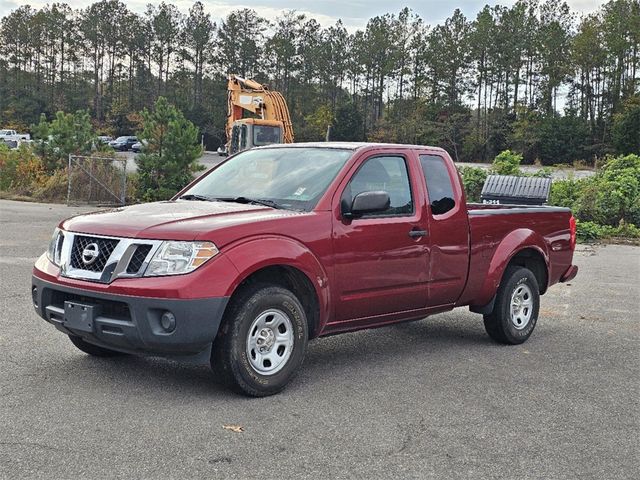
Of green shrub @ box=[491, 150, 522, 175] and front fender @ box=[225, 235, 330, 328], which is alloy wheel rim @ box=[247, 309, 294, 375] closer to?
front fender @ box=[225, 235, 330, 328]

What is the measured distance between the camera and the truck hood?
504 centimetres

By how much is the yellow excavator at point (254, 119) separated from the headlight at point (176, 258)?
2067 cm

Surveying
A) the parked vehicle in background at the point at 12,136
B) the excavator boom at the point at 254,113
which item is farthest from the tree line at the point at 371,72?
the excavator boom at the point at 254,113

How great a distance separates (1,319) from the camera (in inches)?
294

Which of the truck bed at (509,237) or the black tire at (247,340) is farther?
the truck bed at (509,237)

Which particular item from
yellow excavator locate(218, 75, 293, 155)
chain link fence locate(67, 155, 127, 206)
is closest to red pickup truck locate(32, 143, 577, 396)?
yellow excavator locate(218, 75, 293, 155)

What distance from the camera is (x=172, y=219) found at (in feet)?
17.3

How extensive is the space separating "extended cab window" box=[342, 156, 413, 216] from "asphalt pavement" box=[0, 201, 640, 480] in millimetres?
1371

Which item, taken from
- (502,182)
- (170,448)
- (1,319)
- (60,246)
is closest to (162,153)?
(502,182)

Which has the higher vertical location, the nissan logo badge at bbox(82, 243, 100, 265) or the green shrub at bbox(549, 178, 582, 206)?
the green shrub at bbox(549, 178, 582, 206)

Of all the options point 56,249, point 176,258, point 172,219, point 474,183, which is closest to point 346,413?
point 176,258

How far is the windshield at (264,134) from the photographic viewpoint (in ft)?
87.4

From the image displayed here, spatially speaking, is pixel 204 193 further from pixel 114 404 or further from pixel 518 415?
pixel 518 415

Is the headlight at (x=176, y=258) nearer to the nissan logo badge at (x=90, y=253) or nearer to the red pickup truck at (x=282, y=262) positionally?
the red pickup truck at (x=282, y=262)
